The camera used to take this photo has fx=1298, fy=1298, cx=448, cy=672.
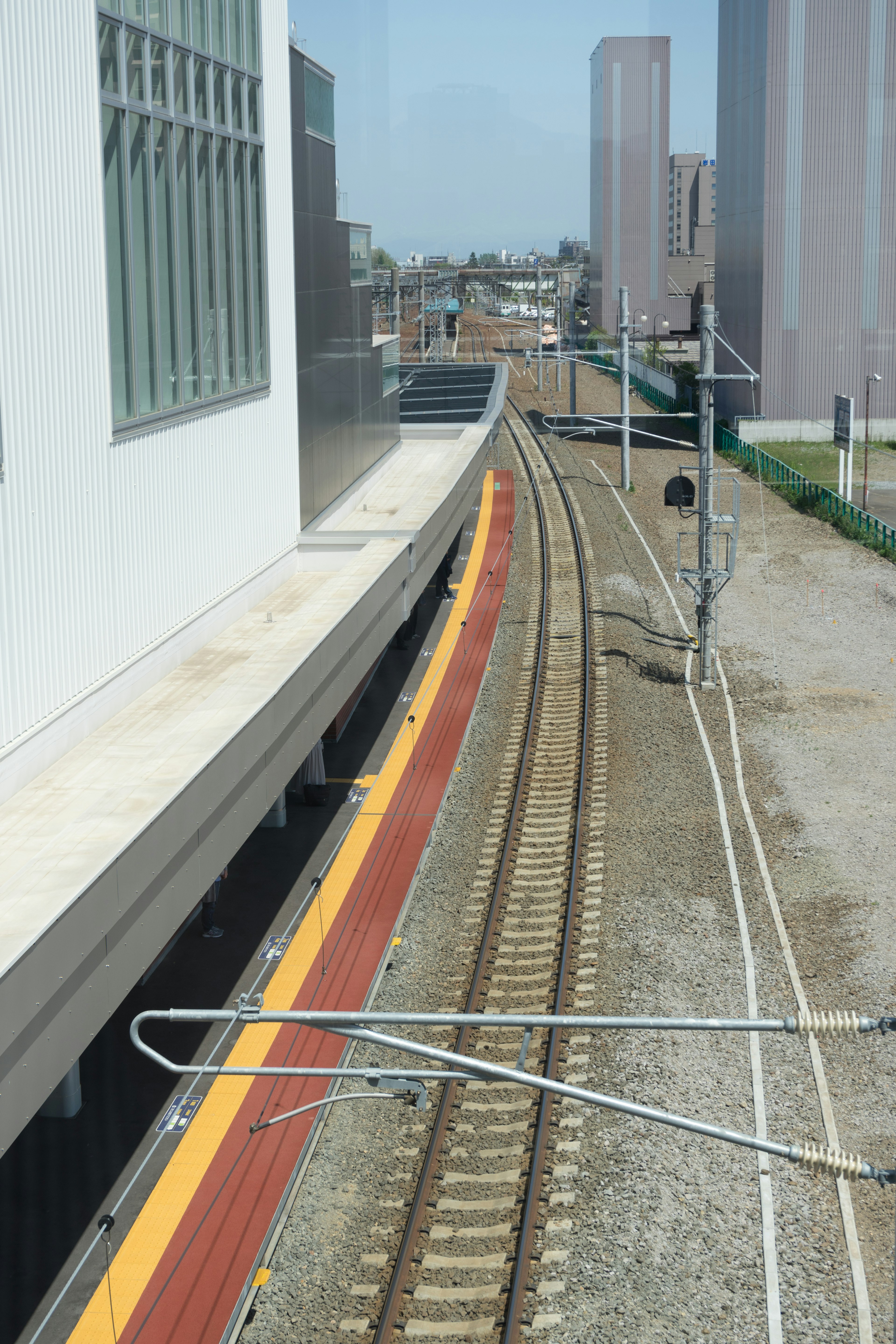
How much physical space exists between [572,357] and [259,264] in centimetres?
2477

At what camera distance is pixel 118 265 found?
1295 centimetres

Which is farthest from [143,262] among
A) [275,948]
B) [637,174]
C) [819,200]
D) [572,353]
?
[637,174]

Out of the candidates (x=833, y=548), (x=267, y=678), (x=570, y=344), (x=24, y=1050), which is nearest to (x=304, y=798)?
(x=267, y=678)

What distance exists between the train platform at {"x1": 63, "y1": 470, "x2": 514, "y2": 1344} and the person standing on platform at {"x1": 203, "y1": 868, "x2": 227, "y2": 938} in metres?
0.90

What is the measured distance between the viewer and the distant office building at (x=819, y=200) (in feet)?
145

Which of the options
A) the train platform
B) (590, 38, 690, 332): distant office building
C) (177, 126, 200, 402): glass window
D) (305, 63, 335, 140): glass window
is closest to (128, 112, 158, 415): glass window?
(177, 126, 200, 402): glass window

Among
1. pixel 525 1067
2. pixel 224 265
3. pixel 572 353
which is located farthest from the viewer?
pixel 572 353

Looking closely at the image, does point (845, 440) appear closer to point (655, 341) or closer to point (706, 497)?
point (706, 497)

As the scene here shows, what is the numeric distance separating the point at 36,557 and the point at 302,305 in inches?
412

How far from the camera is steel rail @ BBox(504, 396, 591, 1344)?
29.0 feet

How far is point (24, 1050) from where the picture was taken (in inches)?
289

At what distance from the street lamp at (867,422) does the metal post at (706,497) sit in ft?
48.4

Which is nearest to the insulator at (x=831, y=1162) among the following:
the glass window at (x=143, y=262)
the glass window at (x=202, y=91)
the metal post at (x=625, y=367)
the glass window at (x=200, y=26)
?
the glass window at (x=143, y=262)

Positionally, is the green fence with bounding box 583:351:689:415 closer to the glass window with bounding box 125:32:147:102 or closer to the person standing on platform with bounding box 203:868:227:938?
the glass window with bounding box 125:32:147:102
